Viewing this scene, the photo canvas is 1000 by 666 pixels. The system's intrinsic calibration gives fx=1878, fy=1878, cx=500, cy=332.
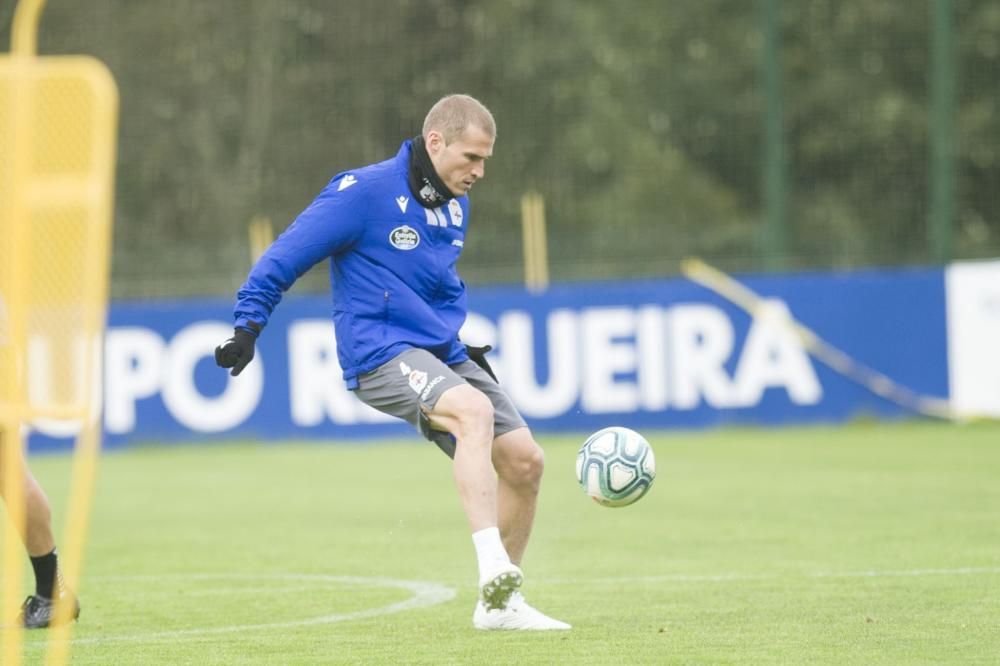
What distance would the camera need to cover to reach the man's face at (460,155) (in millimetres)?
7344

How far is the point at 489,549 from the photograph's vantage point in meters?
7.00

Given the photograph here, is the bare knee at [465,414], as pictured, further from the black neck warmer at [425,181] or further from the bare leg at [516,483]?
the black neck warmer at [425,181]

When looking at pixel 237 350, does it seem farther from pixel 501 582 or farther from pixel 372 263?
pixel 501 582

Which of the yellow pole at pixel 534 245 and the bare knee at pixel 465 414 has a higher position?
the yellow pole at pixel 534 245

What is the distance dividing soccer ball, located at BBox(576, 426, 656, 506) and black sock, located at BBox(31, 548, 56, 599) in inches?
87.7

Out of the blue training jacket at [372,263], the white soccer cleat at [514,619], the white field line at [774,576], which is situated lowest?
the white soccer cleat at [514,619]

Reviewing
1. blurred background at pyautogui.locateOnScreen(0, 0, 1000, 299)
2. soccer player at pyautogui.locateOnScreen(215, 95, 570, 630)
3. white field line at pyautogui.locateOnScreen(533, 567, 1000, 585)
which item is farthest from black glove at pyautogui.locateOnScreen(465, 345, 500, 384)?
blurred background at pyautogui.locateOnScreen(0, 0, 1000, 299)

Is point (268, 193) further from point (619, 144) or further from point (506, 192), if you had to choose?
Result: point (619, 144)

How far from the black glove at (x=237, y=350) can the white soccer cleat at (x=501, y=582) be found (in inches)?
47.2

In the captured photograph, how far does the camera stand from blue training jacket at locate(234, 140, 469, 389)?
732 centimetres

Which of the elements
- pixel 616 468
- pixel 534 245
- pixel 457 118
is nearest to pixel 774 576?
pixel 616 468

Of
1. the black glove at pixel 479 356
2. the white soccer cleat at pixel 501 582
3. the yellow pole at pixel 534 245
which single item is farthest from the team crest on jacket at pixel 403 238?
the yellow pole at pixel 534 245

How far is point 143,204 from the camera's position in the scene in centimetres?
2708

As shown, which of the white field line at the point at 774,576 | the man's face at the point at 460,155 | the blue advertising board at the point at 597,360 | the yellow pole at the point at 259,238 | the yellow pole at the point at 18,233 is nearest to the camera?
the yellow pole at the point at 18,233
